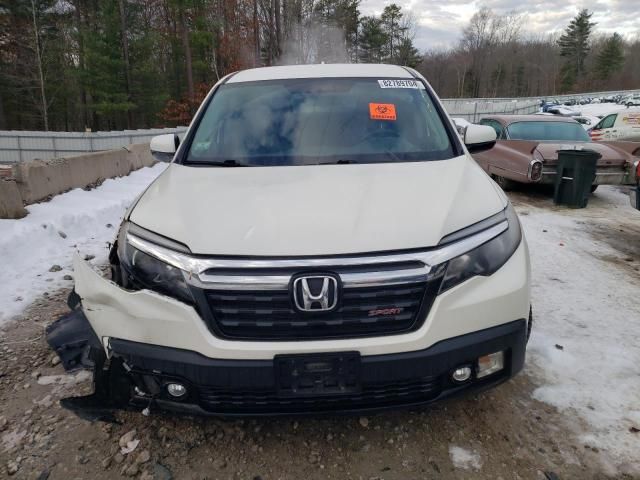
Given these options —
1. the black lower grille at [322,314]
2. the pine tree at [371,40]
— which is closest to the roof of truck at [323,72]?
the black lower grille at [322,314]

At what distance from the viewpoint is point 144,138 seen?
21.5 meters

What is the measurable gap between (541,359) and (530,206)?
17.9 ft

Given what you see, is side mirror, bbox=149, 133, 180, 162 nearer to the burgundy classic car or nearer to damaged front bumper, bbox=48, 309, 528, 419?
damaged front bumper, bbox=48, 309, 528, 419

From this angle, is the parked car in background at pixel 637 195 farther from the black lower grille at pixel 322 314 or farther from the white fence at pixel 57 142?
the white fence at pixel 57 142

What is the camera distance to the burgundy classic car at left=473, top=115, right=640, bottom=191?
7.94 m

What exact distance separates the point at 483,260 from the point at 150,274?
Answer: 1393mm

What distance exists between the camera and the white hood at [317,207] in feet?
6.14

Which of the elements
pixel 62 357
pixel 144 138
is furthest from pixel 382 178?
pixel 144 138

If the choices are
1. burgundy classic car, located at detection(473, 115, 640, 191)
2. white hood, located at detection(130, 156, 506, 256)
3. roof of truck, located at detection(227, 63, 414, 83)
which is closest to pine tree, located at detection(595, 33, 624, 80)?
burgundy classic car, located at detection(473, 115, 640, 191)

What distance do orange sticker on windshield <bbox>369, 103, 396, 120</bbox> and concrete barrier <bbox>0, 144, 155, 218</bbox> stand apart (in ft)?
13.9

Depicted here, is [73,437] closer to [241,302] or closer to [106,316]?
[106,316]

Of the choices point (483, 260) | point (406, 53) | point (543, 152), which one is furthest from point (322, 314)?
point (406, 53)

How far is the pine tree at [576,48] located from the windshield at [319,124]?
291 ft

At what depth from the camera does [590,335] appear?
3.25 m
